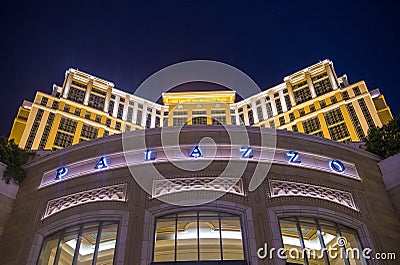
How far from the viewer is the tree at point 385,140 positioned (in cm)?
1844

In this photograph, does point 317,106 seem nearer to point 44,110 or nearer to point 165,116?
point 165,116

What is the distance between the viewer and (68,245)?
47.4 ft

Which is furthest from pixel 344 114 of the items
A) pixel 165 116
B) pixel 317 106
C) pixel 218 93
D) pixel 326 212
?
pixel 326 212

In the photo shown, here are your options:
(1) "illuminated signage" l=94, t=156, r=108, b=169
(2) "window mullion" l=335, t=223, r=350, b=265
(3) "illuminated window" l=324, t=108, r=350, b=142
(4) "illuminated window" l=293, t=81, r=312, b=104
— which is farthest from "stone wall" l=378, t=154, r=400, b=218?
(4) "illuminated window" l=293, t=81, r=312, b=104

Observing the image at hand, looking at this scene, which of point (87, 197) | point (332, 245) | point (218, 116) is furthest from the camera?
point (218, 116)

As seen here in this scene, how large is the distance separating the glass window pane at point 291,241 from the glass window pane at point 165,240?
3820 millimetres

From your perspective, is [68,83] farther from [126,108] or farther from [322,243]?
[322,243]

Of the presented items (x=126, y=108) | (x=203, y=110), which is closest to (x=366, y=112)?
(x=203, y=110)

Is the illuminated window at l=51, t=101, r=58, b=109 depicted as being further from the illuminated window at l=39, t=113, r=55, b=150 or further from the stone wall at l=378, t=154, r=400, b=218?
the stone wall at l=378, t=154, r=400, b=218

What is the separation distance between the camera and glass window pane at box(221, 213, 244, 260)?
1321cm

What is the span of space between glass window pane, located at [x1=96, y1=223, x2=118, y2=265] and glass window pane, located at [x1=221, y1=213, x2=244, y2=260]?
3.77 meters

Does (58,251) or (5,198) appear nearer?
(58,251)

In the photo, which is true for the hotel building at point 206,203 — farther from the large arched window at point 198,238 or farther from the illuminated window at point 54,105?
the illuminated window at point 54,105

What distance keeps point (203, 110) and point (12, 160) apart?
65.4 meters
